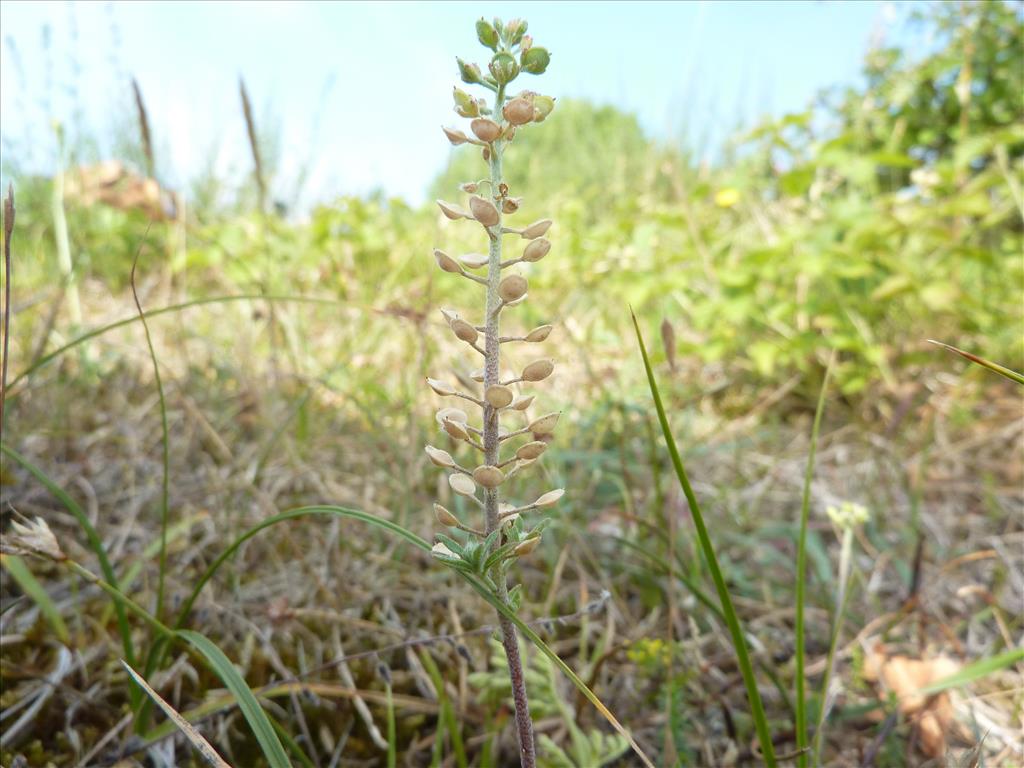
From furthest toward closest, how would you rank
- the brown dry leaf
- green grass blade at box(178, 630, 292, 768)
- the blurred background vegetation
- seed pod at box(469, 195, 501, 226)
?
the blurred background vegetation < the brown dry leaf < green grass blade at box(178, 630, 292, 768) < seed pod at box(469, 195, 501, 226)

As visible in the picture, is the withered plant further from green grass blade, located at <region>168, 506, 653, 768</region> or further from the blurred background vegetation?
the blurred background vegetation

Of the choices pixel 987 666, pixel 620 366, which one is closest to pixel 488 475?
pixel 987 666

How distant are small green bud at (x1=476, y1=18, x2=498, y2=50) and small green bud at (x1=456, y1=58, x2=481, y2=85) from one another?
0.02 m

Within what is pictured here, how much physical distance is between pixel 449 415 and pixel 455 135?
25 cm

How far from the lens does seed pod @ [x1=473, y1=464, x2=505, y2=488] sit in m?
0.65

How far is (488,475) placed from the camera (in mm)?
658

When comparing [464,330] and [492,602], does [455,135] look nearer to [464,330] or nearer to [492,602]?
[464,330]

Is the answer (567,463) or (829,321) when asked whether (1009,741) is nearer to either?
(567,463)

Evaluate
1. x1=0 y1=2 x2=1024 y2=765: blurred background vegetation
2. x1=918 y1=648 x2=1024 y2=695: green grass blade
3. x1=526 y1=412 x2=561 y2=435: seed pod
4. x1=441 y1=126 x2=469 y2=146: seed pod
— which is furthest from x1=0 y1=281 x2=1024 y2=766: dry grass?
x1=441 y1=126 x2=469 y2=146: seed pod

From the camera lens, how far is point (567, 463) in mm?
2383

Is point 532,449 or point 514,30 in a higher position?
point 514,30

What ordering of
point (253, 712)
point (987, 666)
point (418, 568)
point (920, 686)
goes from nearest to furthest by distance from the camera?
point (253, 712)
point (987, 666)
point (920, 686)
point (418, 568)

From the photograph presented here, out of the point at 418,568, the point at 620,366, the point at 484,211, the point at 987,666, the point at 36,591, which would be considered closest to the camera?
the point at 484,211

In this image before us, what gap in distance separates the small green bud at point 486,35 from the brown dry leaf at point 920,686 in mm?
1254
